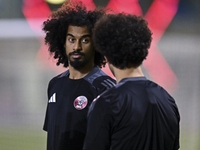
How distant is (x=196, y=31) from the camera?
299 centimetres

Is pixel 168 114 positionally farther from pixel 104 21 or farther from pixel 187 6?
pixel 187 6

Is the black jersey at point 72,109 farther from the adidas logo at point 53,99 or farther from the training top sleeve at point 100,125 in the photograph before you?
the training top sleeve at point 100,125

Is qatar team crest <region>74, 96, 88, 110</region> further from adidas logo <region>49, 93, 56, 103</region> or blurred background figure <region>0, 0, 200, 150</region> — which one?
blurred background figure <region>0, 0, 200, 150</region>

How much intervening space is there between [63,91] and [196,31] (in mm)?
2054

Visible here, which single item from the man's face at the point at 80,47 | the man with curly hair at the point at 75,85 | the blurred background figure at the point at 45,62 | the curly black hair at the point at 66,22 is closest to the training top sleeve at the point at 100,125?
the man with curly hair at the point at 75,85

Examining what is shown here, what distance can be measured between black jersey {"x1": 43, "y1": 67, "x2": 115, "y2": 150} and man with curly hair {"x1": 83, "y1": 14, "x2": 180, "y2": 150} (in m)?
0.40

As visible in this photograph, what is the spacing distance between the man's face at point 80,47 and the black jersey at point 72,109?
0.29 ft

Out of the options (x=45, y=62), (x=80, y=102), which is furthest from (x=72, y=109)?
(x=45, y=62)

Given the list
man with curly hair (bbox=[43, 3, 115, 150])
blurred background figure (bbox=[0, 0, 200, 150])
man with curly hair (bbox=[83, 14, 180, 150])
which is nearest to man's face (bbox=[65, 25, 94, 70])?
man with curly hair (bbox=[43, 3, 115, 150])

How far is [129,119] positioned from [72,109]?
0.56 meters

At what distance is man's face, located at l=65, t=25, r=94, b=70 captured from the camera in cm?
150

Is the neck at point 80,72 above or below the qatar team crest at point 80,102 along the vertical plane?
above

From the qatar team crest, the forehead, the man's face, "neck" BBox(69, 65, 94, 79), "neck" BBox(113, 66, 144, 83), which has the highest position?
the forehead

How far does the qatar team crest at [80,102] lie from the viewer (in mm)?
1433
